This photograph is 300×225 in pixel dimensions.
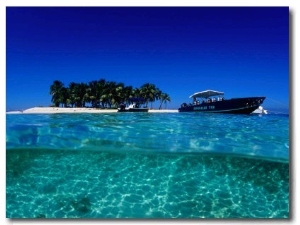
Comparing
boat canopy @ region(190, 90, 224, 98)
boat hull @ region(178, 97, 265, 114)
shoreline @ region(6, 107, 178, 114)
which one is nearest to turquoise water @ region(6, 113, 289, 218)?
shoreline @ region(6, 107, 178, 114)

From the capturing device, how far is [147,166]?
5289 mm

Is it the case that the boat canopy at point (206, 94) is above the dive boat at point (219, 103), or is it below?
above

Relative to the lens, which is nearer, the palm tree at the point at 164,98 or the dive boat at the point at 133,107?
the palm tree at the point at 164,98

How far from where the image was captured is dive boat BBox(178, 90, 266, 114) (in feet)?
14.5

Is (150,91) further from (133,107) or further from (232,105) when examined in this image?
(232,105)

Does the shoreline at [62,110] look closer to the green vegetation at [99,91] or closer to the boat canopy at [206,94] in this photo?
the green vegetation at [99,91]

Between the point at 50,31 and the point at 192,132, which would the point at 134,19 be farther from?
the point at 192,132

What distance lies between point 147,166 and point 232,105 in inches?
85.1

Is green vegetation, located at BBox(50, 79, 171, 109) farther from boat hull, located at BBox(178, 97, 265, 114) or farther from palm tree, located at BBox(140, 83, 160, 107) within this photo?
boat hull, located at BBox(178, 97, 265, 114)

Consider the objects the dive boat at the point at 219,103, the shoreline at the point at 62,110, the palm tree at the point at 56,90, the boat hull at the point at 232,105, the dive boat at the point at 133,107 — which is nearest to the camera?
the palm tree at the point at 56,90

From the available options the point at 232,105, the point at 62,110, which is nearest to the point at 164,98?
the point at 232,105

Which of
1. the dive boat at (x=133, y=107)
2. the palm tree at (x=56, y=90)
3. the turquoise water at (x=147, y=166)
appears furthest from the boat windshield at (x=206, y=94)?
the palm tree at (x=56, y=90)

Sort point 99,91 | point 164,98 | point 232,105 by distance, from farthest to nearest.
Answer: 1. point 232,105
2. point 99,91
3. point 164,98

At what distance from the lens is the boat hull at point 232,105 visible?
4.57 metres
